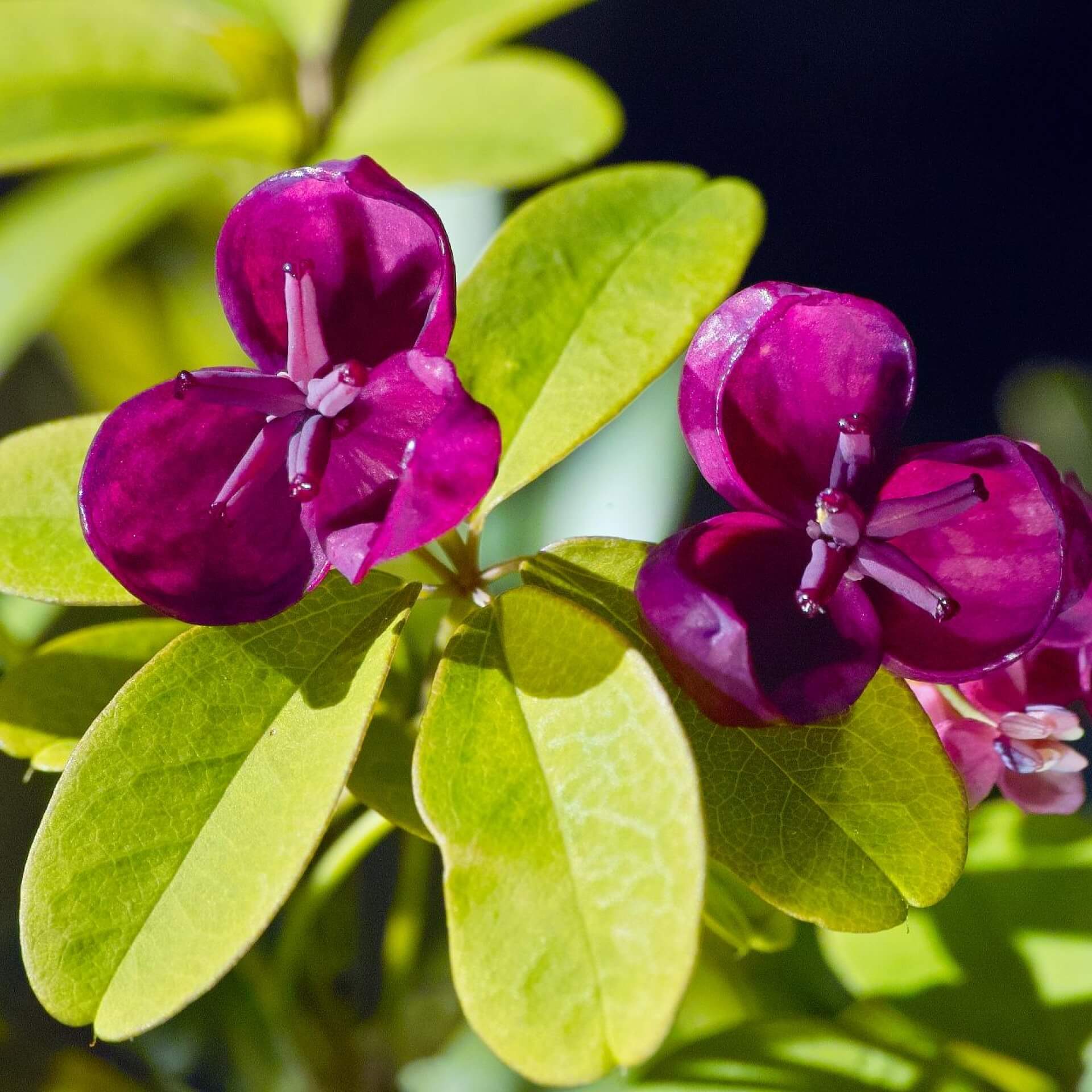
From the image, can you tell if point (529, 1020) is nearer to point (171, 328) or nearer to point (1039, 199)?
point (171, 328)

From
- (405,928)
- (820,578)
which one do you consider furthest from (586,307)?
(405,928)

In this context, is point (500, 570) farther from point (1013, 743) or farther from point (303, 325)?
point (1013, 743)

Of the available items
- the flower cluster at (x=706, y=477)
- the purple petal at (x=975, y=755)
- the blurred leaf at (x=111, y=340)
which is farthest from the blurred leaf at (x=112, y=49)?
the purple petal at (x=975, y=755)

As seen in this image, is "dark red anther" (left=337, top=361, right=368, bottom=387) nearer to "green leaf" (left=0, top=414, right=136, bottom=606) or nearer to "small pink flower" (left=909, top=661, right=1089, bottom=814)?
"green leaf" (left=0, top=414, right=136, bottom=606)

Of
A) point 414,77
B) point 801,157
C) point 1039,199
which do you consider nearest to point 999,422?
point 1039,199

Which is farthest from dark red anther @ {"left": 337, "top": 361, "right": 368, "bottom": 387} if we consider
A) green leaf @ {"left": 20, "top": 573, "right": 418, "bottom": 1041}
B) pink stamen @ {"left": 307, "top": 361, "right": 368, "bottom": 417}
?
green leaf @ {"left": 20, "top": 573, "right": 418, "bottom": 1041}
